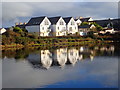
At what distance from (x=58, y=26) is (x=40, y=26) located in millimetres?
4455

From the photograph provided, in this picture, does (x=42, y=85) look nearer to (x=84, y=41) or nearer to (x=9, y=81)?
(x=9, y=81)

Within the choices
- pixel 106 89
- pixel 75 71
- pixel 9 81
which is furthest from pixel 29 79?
pixel 106 89

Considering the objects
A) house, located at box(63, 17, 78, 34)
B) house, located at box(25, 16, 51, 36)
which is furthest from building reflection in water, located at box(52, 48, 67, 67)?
house, located at box(63, 17, 78, 34)

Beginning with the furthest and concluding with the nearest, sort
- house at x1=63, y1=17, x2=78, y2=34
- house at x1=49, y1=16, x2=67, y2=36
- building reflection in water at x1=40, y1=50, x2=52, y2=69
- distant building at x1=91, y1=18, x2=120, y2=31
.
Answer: distant building at x1=91, y1=18, x2=120, y2=31, house at x1=63, y1=17, x2=78, y2=34, house at x1=49, y1=16, x2=67, y2=36, building reflection in water at x1=40, y1=50, x2=52, y2=69

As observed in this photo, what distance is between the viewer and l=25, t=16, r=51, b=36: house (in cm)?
4519

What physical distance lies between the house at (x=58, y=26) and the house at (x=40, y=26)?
1032mm

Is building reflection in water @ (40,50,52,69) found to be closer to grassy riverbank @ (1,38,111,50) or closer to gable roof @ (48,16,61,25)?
grassy riverbank @ (1,38,111,50)

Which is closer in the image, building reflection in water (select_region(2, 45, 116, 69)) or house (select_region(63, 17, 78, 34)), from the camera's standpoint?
building reflection in water (select_region(2, 45, 116, 69))

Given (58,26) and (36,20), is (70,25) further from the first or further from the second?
(36,20)

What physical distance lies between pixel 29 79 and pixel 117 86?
3.76 m

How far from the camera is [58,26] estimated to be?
47.8 metres

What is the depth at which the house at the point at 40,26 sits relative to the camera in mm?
45188

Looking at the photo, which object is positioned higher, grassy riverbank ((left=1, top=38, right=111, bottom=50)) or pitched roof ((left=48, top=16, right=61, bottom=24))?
pitched roof ((left=48, top=16, right=61, bottom=24))

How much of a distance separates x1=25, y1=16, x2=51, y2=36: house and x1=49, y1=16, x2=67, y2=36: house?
1.03 meters
